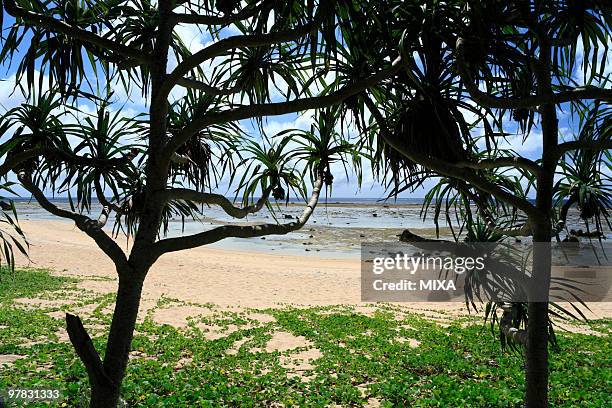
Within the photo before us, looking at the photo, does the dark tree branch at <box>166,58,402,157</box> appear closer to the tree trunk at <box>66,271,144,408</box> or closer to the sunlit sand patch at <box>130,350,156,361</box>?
the tree trunk at <box>66,271,144,408</box>

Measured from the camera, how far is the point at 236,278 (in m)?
12.5

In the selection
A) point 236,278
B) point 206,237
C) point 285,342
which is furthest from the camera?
point 236,278

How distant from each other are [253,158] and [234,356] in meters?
3.04

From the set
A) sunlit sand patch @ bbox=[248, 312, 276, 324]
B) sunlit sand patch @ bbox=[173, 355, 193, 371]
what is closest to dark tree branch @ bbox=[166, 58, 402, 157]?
sunlit sand patch @ bbox=[173, 355, 193, 371]

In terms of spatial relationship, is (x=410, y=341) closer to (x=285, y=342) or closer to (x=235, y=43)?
(x=285, y=342)

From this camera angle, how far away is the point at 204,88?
7.79 ft

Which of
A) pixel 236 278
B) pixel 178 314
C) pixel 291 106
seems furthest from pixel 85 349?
pixel 236 278

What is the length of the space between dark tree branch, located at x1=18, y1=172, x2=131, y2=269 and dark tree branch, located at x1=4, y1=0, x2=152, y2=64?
2.45 feet

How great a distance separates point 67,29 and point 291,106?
0.94 m

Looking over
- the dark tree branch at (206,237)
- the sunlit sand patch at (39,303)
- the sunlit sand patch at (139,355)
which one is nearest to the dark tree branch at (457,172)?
the dark tree branch at (206,237)

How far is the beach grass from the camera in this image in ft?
13.8

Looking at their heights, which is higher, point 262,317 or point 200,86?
point 200,86

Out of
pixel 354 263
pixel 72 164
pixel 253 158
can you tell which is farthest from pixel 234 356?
pixel 354 263

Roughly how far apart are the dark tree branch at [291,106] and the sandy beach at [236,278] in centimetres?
597
